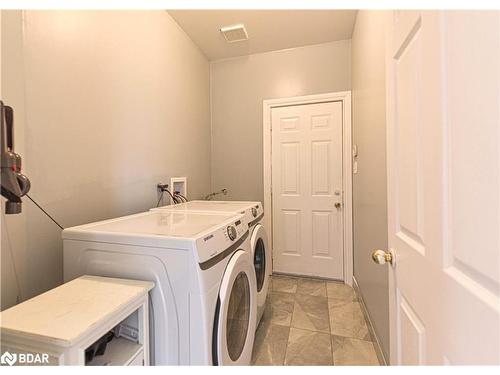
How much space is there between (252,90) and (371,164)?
5.75 ft

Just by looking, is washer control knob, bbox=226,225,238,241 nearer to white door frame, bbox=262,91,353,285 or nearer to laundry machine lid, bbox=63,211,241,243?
laundry machine lid, bbox=63,211,241,243

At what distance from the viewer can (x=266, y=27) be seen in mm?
2355

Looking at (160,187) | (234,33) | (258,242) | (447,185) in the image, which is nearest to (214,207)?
(258,242)

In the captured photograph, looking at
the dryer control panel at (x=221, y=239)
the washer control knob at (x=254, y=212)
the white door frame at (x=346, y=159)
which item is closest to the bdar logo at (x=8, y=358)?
the dryer control panel at (x=221, y=239)

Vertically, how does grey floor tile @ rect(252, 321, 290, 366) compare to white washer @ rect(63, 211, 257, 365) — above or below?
below

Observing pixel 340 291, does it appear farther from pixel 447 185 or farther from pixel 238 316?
pixel 447 185

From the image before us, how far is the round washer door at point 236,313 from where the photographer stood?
100cm

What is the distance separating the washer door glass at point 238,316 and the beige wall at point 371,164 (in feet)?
2.63

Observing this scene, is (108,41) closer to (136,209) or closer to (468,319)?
(136,209)

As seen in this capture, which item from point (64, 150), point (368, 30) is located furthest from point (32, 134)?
point (368, 30)

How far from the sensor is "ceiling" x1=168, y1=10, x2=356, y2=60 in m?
2.15

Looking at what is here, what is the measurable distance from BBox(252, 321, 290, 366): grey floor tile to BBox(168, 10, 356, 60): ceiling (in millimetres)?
2609

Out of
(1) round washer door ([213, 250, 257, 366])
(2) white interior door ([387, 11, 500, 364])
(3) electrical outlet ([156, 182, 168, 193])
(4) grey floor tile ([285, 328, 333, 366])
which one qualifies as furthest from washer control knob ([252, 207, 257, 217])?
(2) white interior door ([387, 11, 500, 364])
